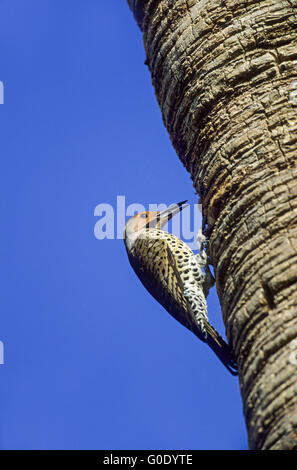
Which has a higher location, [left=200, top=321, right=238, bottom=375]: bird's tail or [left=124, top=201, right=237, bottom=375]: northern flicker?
[left=124, top=201, right=237, bottom=375]: northern flicker

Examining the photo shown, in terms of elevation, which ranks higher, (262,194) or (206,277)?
(206,277)

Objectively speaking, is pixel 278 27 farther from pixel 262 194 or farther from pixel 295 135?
pixel 262 194

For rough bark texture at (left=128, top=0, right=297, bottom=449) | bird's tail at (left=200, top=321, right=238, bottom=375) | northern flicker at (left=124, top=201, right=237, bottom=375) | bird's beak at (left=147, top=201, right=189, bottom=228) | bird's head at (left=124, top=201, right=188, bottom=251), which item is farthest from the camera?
bird's beak at (left=147, top=201, right=189, bottom=228)

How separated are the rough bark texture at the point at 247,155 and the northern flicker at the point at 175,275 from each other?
6.71 feet

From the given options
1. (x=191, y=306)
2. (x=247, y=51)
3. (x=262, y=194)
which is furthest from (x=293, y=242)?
(x=191, y=306)

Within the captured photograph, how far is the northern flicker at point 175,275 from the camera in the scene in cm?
543

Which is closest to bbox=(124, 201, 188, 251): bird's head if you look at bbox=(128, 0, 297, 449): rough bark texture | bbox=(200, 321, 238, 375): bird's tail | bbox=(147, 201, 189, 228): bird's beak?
bbox=(147, 201, 189, 228): bird's beak

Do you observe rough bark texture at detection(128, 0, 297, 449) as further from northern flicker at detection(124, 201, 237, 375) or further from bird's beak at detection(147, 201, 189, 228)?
bird's beak at detection(147, 201, 189, 228)

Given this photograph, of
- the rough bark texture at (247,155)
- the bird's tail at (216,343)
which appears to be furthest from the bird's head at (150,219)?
the rough bark texture at (247,155)

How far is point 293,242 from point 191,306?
2.90 m

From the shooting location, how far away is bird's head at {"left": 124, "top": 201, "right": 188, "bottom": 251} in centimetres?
679

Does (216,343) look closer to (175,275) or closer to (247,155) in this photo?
(175,275)

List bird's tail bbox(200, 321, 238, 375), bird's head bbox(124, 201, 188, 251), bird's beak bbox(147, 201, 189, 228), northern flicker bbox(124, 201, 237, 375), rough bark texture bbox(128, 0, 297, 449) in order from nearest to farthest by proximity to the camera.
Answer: rough bark texture bbox(128, 0, 297, 449)
bird's tail bbox(200, 321, 238, 375)
northern flicker bbox(124, 201, 237, 375)
bird's head bbox(124, 201, 188, 251)
bird's beak bbox(147, 201, 189, 228)

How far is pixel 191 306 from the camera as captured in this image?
552 centimetres
